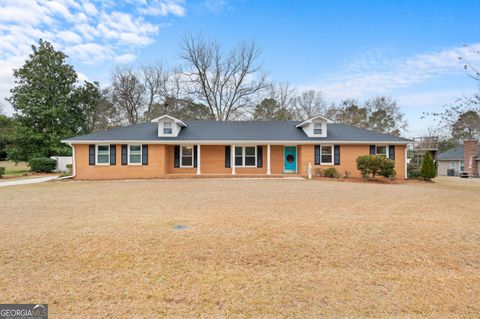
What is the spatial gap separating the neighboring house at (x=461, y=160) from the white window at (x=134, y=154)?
35597mm

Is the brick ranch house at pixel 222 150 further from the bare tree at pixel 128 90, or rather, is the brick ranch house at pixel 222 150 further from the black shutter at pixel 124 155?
the bare tree at pixel 128 90

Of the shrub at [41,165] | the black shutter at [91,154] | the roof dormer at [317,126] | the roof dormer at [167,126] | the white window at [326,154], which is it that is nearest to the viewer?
the black shutter at [91,154]

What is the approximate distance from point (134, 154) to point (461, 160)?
38.4m

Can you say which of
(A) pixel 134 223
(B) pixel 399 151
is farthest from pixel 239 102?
(A) pixel 134 223

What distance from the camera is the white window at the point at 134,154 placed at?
18739 mm

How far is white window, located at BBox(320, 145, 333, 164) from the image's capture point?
757 inches

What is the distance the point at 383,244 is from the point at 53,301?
4.96 m

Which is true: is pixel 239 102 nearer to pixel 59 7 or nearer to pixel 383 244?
pixel 59 7

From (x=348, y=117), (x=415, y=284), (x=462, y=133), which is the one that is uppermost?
(x=348, y=117)

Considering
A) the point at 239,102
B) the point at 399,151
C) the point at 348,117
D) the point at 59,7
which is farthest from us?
the point at 348,117

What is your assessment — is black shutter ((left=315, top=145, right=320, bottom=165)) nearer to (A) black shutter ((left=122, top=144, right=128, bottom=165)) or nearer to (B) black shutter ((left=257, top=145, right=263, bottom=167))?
(B) black shutter ((left=257, top=145, right=263, bottom=167))

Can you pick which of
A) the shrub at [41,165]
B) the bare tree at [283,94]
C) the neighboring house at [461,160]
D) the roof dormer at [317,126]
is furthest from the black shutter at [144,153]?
the neighboring house at [461,160]

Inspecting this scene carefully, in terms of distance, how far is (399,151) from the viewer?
62.9ft

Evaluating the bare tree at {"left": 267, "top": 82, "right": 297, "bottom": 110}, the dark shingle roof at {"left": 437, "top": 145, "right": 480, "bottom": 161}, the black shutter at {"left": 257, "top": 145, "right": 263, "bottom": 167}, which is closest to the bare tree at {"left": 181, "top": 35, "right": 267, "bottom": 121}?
the bare tree at {"left": 267, "top": 82, "right": 297, "bottom": 110}
